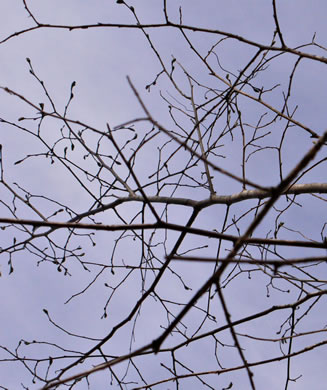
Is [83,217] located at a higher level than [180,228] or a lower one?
higher

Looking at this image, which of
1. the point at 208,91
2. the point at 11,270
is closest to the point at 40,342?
the point at 11,270

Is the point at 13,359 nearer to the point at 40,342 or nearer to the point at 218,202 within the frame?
the point at 40,342

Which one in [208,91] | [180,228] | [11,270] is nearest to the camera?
[180,228]

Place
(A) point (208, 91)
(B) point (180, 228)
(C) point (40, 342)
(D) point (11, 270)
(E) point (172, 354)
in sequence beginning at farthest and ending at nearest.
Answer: (A) point (208, 91)
(C) point (40, 342)
(E) point (172, 354)
(D) point (11, 270)
(B) point (180, 228)

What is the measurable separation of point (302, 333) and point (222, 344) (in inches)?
28.6

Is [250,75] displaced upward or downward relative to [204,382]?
upward

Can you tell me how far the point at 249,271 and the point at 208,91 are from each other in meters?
1.24

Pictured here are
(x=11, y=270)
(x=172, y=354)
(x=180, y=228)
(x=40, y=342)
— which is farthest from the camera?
(x=40, y=342)

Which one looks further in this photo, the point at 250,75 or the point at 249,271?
the point at 249,271

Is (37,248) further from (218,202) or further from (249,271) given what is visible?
(249,271)

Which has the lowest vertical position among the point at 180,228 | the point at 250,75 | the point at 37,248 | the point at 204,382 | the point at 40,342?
the point at 180,228

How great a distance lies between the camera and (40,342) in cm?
322

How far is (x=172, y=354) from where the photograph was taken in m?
3.02

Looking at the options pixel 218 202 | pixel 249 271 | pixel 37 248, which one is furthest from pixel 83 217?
pixel 249 271
